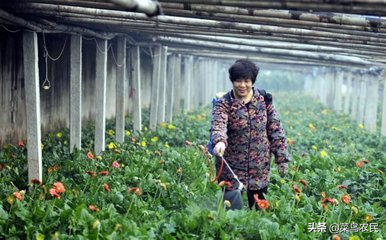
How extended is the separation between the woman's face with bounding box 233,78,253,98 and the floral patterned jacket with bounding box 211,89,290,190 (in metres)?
0.10

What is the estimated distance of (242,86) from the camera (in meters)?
5.51

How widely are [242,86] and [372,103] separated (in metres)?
14.2

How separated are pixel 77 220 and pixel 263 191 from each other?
6.04 ft

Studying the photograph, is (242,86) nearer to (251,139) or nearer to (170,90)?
(251,139)

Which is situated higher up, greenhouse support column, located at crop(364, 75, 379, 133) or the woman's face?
the woman's face

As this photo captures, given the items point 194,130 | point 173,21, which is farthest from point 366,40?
point 194,130

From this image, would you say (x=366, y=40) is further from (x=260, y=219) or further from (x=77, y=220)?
(x=77, y=220)

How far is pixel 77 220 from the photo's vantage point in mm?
5023

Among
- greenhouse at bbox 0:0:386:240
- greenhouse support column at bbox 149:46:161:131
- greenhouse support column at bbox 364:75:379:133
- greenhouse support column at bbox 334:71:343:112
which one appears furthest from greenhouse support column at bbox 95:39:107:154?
greenhouse support column at bbox 334:71:343:112

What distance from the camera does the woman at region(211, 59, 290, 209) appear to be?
5.58 meters

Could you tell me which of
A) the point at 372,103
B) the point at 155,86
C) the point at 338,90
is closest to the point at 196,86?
the point at 338,90

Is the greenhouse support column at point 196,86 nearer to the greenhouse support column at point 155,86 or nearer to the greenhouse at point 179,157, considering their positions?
the greenhouse support column at point 155,86

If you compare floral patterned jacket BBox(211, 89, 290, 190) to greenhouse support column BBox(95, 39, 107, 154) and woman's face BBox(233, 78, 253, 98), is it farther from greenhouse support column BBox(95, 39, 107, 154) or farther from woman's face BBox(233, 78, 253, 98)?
greenhouse support column BBox(95, 39, 107, 154)

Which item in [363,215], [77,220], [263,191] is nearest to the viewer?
[77,220]
